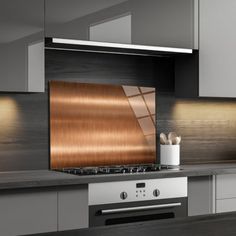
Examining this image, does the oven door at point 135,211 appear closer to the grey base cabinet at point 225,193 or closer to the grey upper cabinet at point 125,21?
the grey base cabinet at point 225,193

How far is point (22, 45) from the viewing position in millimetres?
3088

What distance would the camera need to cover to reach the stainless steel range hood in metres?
3.23

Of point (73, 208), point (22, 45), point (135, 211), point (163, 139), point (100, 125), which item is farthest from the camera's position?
point (163, 139)

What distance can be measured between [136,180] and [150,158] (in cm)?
80

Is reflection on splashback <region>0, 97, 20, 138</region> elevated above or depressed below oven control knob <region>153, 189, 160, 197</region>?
above

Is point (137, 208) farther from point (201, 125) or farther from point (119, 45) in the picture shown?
point (201, 125)

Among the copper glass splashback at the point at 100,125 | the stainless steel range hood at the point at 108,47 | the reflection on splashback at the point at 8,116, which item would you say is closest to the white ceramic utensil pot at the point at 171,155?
the copper glass splashback at the point at 100,125

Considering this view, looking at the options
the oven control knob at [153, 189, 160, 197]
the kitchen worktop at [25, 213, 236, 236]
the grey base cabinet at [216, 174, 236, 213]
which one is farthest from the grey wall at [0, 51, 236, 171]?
the kitchen worktop at [25, 213, 236, 236]

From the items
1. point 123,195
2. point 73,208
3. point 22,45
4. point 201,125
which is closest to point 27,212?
point 73,208

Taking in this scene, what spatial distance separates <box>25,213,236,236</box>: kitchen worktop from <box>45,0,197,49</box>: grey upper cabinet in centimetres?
180

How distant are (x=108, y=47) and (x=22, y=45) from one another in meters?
0.61

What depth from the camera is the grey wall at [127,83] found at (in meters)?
3.44

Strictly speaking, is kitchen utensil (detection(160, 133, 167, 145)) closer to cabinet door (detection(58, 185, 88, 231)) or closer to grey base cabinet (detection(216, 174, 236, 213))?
grey base cabinet (detection(216, 174, 236, 213))

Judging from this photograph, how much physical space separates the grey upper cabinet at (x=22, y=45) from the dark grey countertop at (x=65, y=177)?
0.53 m
